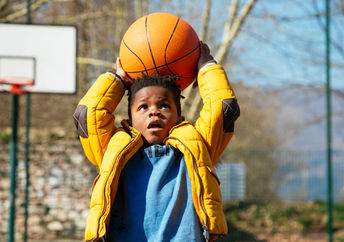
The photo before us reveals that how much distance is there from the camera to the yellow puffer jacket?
231 centimetres

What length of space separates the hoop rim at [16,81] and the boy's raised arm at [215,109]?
4.32 meters

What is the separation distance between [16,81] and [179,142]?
14.9ft

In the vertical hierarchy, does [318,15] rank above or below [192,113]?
above

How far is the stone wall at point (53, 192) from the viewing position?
29.1 feet

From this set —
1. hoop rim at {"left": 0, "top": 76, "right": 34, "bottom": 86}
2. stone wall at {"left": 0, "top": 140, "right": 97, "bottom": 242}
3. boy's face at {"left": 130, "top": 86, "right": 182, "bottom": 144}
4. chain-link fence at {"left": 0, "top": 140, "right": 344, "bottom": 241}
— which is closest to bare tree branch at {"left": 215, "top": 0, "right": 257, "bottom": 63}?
chain-link fence at {"left": 0, "top": 140, "right": 344, "bottom": 241}

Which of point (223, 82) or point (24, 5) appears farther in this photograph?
point (24, 5)

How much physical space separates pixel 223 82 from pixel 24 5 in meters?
8.46

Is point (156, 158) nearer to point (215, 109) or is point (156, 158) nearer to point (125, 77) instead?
point (215, 109)

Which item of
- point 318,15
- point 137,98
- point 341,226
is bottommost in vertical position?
point 341,226

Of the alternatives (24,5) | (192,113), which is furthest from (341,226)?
(24,5)

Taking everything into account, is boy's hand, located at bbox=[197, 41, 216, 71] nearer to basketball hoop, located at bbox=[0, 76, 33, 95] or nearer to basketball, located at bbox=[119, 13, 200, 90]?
basketball, located at bbox=[119, 13, 200, 90]

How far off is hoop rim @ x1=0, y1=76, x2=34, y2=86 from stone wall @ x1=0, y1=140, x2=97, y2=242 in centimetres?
281

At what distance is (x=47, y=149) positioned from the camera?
922 cm

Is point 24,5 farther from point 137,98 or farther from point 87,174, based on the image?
point 137,98
